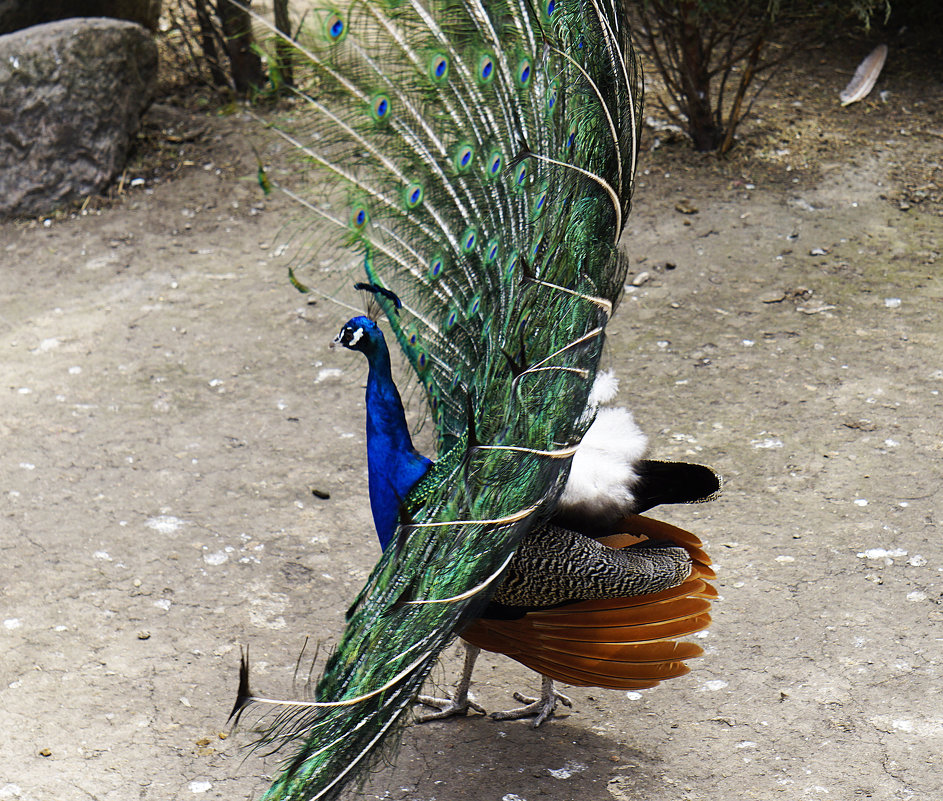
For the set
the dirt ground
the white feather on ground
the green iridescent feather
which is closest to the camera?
the green iridescent feather

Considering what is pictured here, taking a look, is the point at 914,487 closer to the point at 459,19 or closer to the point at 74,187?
the point at 459,19

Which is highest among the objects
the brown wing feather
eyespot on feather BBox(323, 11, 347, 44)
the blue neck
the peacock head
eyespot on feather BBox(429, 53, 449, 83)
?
eyespot on feather BBox(323, 11, 347, 44)

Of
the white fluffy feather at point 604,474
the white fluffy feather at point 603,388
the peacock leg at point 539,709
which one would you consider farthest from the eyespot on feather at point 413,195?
the peacock leg at point 539,709

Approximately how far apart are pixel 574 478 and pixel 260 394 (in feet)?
7.65

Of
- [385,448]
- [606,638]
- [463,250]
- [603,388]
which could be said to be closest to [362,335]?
[385,448]

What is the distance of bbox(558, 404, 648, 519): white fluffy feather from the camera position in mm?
2928

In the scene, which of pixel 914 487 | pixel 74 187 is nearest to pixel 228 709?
pixel 914 487

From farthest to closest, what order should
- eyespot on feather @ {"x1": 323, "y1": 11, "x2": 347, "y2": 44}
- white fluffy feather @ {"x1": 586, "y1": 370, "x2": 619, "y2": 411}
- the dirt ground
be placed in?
eyespot on feather @ {"x1": 323, "y1": 11, "x2": 347, "y2": 44} < the dirt ground < white fluffy feather @ {"x1": 586, "y1": 370, "x2": 619, "y2": 411}

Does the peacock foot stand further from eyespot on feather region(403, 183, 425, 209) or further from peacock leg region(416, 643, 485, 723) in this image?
eyespot on feather region(403, 183, 425, 209)

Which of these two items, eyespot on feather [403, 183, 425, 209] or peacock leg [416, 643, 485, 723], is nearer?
peacock leg [416, 643, 485, 723]

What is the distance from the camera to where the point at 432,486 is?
2902 mm

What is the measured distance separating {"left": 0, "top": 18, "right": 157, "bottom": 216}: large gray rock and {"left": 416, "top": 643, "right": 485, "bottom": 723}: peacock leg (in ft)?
15.4

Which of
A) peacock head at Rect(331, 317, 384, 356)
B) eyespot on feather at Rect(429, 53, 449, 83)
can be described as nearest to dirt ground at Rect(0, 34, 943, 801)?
peacock head at Rect(331, 317, 384, 356)

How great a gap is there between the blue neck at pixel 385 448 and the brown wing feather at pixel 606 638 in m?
0.43
